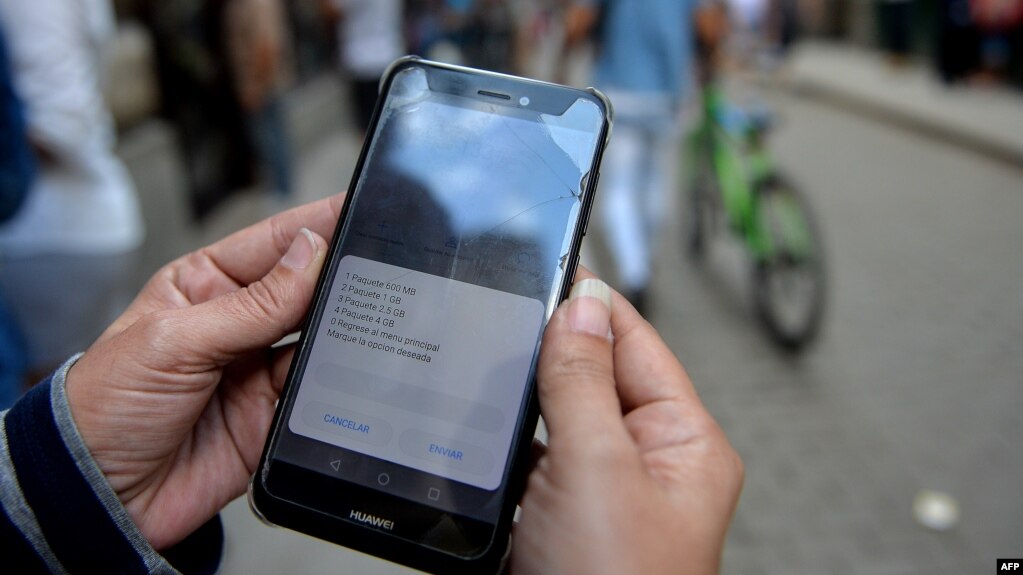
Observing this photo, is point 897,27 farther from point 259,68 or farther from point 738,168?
point 259,68

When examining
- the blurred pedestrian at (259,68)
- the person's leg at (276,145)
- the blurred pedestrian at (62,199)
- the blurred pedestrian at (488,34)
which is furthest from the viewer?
the blurred pedestrian at (488,34)

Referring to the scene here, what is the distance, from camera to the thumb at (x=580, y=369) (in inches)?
49.6

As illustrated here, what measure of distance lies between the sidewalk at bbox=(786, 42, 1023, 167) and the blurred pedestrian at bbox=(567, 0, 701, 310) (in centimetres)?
582

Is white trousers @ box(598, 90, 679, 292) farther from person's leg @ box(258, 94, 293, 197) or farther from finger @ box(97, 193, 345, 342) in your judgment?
finger @ box(97, 193, 345, 342)

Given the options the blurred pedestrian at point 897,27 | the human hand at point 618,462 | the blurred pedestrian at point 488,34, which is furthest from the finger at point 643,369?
the blurred pedestrian at point 897,27

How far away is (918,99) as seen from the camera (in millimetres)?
11633

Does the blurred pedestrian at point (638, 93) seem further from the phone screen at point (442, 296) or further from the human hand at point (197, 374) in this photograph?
the human hand at point (197, 374)

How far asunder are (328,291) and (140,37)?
16.0 feet

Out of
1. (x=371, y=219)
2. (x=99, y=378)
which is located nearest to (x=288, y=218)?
(x=371, y=219)

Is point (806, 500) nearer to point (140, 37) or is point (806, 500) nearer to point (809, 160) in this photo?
point (140, 37)

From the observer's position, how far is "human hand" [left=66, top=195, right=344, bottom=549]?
1409 millimetres

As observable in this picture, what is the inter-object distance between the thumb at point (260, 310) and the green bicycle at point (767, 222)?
11.4ft

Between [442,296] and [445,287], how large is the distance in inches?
0.7

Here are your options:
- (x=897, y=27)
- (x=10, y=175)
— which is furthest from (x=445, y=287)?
(x=897, y=27)
